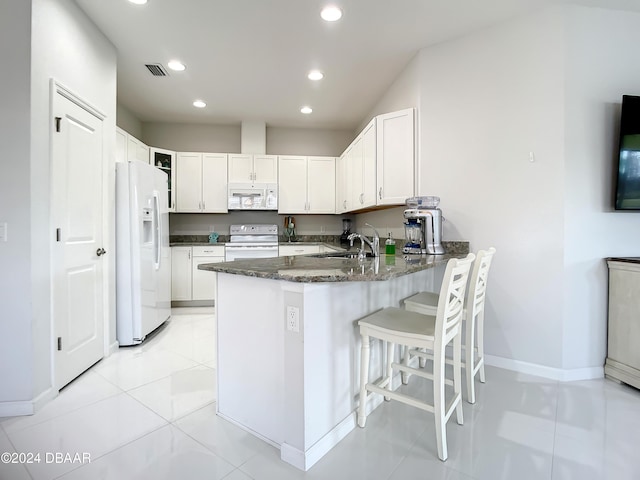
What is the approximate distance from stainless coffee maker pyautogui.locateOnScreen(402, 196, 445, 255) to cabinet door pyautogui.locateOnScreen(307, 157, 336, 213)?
A: 251 cm

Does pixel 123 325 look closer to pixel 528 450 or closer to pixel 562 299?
pixel 528 450

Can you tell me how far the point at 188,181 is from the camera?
4.82 meters

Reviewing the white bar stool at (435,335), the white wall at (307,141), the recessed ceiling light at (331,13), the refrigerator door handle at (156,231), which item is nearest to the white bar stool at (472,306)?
the white bar stool at (435,335)

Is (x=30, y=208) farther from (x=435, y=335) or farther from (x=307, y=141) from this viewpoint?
(x=307, y=141)

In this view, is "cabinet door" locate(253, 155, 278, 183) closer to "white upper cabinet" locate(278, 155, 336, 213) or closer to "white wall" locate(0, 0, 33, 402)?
"white upper cabinet" locate(278, 155, 336, 213)

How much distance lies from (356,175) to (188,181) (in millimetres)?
2657

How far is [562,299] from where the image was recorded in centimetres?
234

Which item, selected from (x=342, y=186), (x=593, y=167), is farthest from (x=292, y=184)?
(x=593, y=167)

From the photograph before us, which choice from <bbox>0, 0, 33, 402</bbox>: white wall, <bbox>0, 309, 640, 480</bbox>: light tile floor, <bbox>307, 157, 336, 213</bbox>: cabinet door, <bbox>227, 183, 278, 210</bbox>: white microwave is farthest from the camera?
<bbox>307, 157, 336, 213</bbox>: cabinet door

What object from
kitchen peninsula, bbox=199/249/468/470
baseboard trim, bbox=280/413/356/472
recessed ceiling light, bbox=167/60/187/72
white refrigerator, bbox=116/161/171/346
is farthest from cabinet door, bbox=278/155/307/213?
baseboard trim, bbox=280/413/356/472

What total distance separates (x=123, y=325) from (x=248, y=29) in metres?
2.97

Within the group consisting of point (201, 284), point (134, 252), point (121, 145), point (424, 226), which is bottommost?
point (201, 284)

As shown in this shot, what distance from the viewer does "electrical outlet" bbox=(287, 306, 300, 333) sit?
1.46 meters

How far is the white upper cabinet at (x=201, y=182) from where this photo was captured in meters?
4.80
